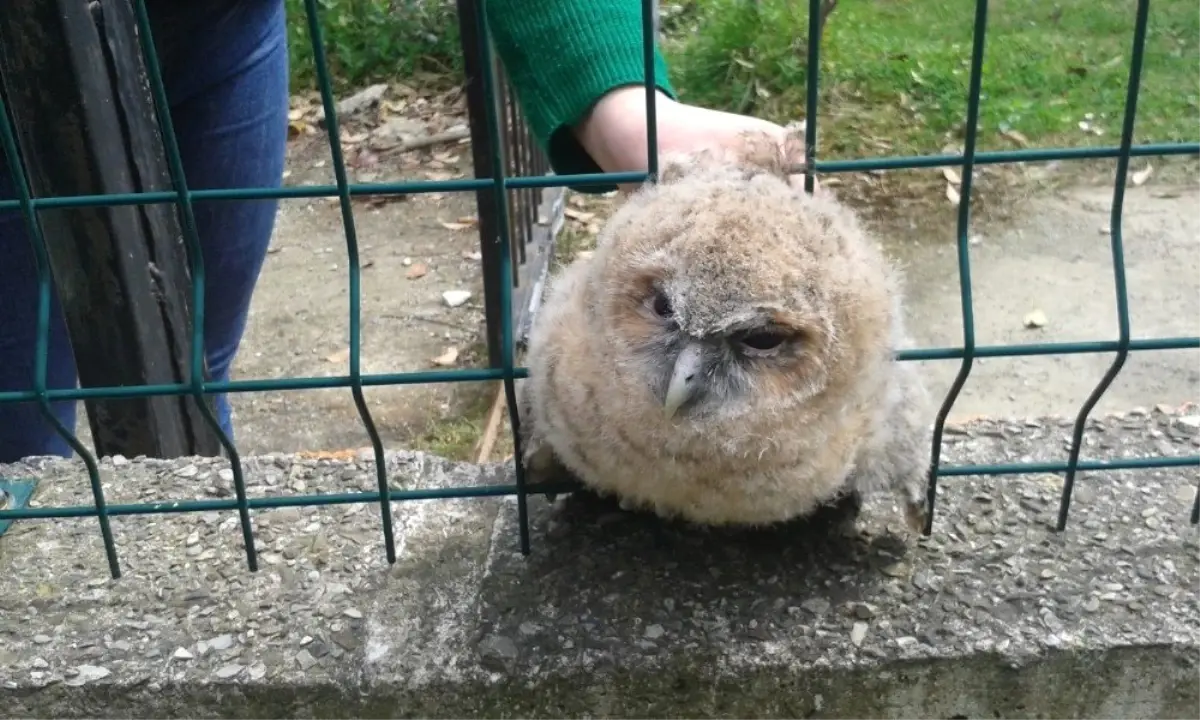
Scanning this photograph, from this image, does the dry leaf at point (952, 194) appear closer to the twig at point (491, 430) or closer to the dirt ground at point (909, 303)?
the dirt ground at point (909, 303)

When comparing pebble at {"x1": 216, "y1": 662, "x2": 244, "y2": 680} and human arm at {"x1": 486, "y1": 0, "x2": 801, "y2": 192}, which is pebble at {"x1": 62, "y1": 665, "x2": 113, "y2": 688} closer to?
pebble at {"x1": 216, "y1": 662, "x2": 244, "y2": 680}

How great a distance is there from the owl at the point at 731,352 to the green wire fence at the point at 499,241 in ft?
0.28

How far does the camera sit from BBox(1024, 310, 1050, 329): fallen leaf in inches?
183

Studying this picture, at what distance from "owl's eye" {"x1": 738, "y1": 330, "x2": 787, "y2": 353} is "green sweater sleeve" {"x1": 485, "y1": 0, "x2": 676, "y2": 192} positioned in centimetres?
36

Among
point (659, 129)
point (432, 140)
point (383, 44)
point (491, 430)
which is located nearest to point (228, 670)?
point (659, 129)

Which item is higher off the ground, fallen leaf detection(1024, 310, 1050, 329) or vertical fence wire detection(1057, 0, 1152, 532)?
vertical fence wire detection(1057, 0, 1152, 532)

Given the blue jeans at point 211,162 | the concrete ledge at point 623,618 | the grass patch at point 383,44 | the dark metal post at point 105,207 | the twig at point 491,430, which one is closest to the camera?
the concrete ledge at point 623,618

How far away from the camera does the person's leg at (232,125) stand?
2490 mm

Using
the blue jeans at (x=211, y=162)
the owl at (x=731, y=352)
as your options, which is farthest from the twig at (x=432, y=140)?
the owl at (x=731, y=352)

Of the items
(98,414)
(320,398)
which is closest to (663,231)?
(98,414)

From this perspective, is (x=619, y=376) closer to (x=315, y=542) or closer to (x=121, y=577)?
(x=315, y=542)

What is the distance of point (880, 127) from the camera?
5.56 m

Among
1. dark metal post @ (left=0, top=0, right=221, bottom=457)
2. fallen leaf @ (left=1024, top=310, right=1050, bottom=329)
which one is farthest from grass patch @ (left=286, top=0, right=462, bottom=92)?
dark metal post @ (left=0, top=0, right=221, bottom=457)

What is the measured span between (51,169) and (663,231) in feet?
4.23
